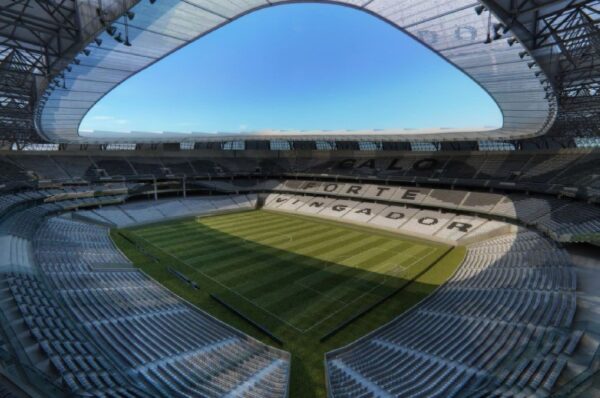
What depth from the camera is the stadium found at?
10.8m

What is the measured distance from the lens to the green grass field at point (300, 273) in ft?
51.3

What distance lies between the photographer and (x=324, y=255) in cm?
2631

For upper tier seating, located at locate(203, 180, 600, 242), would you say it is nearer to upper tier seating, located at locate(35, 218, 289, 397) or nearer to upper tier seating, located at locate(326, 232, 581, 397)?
upper tier seating, located at locate(326, 232, 581, 397)

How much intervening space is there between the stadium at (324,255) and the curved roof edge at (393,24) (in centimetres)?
15

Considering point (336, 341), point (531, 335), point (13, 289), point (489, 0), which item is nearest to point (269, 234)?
point (336, 341)

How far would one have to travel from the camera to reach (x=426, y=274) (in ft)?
72.8

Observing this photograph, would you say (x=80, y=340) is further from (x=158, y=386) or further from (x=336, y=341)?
(x=336, y=341)

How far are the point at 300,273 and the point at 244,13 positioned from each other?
55.6 ft

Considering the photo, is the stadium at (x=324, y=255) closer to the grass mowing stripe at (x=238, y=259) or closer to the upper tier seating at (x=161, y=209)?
the grass mowing stripe at (x=238, y=259)

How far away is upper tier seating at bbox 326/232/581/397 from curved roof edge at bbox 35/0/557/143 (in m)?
11.6

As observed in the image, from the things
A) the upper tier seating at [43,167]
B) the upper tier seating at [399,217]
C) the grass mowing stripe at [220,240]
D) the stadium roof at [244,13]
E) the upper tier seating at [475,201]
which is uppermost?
the stadium roof at [244,13]

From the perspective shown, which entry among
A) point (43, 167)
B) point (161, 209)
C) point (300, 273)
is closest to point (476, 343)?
point (300, 273)

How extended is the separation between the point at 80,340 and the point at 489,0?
61.3 feet

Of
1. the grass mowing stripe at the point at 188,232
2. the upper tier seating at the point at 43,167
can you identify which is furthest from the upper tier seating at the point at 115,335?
the upper tier seating at the point at 43,167
